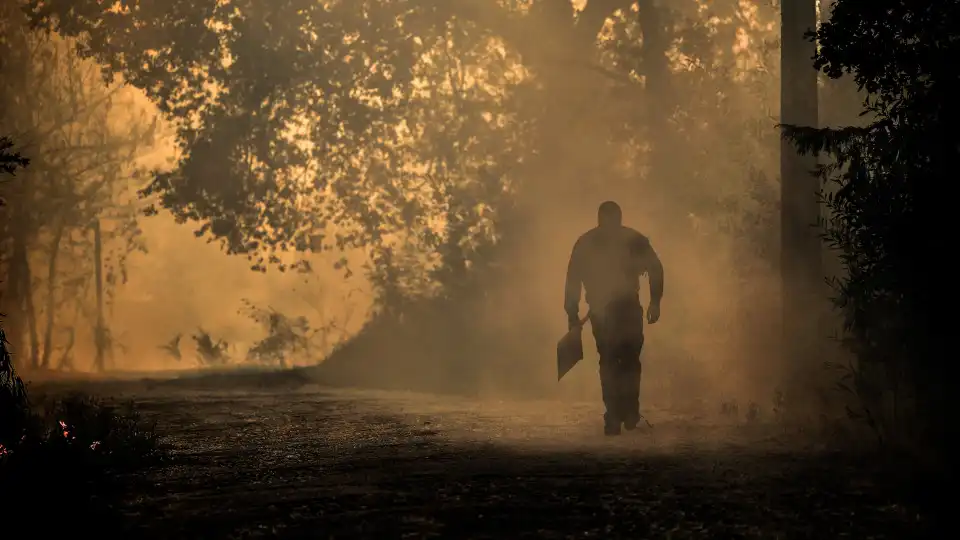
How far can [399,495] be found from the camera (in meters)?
9.46

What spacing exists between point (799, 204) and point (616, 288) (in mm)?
2230

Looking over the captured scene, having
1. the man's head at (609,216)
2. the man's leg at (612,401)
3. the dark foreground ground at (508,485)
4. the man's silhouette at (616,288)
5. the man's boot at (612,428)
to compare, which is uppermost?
the man's head at (609,216)

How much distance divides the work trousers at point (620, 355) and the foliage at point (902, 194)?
10.6ft

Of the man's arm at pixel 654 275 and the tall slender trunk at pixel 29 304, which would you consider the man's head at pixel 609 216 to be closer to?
the man's arm at pixel 654 275

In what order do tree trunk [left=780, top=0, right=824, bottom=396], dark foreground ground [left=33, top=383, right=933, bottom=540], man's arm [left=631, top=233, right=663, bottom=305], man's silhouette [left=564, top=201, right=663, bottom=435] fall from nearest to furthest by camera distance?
dark foreground ground [left=33, top=383, right=933, bottom=540], man's silhouette [left=564, top=201, right=663, bottom=435], man's arm [left=631, top=233, right=663, bottom=305], tree trunk [left=780, top=0, right=824, bottom=396]

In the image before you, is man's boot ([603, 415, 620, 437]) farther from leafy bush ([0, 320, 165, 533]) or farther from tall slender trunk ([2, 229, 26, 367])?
tall slender trunk ([2, 229, 26, 367])

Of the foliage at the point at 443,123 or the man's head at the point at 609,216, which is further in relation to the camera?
the foliage at the point at 443,123

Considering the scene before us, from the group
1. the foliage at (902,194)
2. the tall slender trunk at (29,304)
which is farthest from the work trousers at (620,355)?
the tall slender trunk at (29,304)

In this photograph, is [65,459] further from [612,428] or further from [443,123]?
[443,123]

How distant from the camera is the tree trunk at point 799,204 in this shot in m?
15.4

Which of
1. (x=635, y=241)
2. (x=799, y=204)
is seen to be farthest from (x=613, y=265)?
(x=799, y=204)

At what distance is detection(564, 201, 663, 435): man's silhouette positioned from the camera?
47.9ft

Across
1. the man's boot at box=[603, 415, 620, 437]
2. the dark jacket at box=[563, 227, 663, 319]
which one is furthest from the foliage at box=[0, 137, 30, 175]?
the man's boot at box=[603, 415, 620, 437]

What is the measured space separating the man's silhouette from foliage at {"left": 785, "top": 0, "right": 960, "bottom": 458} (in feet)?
10.9
